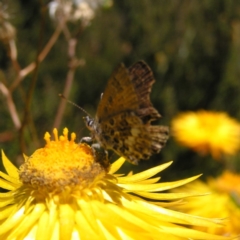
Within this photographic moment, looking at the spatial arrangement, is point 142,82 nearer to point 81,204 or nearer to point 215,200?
point 81,204

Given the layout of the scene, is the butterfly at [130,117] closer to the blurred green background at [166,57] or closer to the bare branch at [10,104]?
the bare branch at [10,104]

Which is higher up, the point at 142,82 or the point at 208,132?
the point at 208,132

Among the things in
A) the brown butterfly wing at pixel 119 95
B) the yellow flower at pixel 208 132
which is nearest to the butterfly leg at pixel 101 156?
the brown butterfly wing at pixel 119 95

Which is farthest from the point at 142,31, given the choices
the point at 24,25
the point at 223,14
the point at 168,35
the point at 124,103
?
the point at 124,103

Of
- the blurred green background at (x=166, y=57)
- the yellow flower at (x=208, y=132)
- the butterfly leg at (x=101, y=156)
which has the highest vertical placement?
the blurred green background at (x=166, y=57)

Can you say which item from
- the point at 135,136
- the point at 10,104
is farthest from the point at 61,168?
the point at 10,104

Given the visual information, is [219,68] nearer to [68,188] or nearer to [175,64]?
[175,64]
